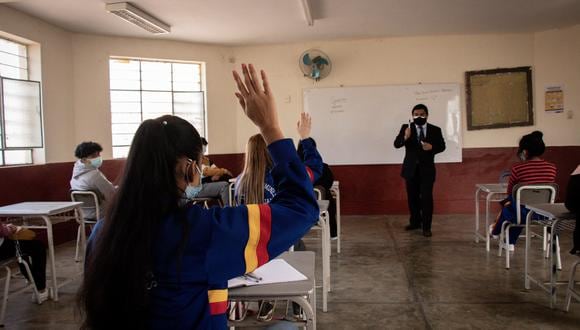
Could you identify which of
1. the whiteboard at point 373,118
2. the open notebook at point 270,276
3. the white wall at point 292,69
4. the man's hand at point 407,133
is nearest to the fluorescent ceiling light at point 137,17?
the white wall at point 292,69

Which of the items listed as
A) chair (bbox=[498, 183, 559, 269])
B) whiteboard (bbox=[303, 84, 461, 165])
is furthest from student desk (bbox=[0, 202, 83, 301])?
whiteboard (bbox=[303, 84, 461, 165])

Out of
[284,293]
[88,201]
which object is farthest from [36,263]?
[284,293]

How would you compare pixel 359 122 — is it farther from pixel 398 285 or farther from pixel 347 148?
pixel 398 285

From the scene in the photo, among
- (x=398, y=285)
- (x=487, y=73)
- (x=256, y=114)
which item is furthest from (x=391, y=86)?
(x=256, y=114)

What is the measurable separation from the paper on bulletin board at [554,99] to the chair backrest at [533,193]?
326 cm

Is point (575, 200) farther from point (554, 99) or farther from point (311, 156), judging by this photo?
point (554, 99)

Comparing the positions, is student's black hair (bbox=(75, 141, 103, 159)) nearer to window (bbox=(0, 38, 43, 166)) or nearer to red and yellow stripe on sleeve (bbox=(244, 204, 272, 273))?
window (bbox=(0, 38, 43, 166))

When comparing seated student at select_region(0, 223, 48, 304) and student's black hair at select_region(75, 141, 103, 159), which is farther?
student's black hair at select_region(75, 141, 103, 159)

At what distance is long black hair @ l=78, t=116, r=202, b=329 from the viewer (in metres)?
0.96

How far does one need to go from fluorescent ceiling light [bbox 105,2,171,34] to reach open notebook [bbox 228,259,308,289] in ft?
12.6

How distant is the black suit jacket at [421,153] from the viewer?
5348 mm

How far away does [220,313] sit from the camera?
3.47ft

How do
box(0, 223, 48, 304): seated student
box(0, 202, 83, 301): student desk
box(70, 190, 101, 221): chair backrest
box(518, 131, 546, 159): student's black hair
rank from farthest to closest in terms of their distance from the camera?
1. box(70, 190, 101, 221): chair backrest
2. box(518, 131, 546, 159): student's black hair
3. box(0, 223, 48, 304): seated student
4. box(0, 202, 83, 301): student desk

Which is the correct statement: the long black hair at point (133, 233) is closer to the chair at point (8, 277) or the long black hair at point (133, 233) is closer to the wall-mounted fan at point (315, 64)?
the chair at point (8, 277)
